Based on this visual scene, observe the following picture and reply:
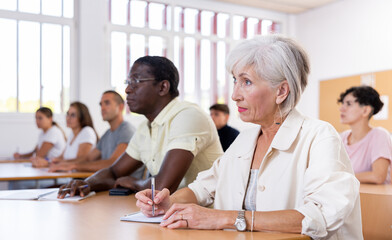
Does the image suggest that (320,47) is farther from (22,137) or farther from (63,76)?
(22,137)

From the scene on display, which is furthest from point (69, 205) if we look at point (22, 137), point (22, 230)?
point (22, 137)

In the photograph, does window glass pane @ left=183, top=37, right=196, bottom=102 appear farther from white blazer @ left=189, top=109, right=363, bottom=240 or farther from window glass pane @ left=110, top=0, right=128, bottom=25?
white blazer @ left=189, top=109, right=363, bottom=240

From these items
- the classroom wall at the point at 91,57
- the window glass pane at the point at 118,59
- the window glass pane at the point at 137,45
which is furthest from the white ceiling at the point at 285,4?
the classroom wall at the point at 91,57

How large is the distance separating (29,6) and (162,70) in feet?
17.3

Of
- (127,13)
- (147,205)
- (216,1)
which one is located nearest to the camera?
(147,205)

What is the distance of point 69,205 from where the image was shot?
1.84 m

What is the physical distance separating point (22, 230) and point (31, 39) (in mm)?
6150

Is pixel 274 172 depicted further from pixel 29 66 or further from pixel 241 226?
pixel 29 66

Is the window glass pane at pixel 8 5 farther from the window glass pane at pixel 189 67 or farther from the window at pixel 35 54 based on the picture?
the window glass pane at pixel 189 67

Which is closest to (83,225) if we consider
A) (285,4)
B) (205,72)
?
(205,72)

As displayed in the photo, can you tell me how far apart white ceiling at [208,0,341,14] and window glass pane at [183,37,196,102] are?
1.22m

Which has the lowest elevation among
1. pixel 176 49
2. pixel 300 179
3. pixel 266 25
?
pixel 300 179

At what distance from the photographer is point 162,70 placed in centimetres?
248

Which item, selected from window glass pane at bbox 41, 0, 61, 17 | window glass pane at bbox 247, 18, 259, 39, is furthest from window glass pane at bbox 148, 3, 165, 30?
window glass pane at bbox 247, 18, 259, 39
